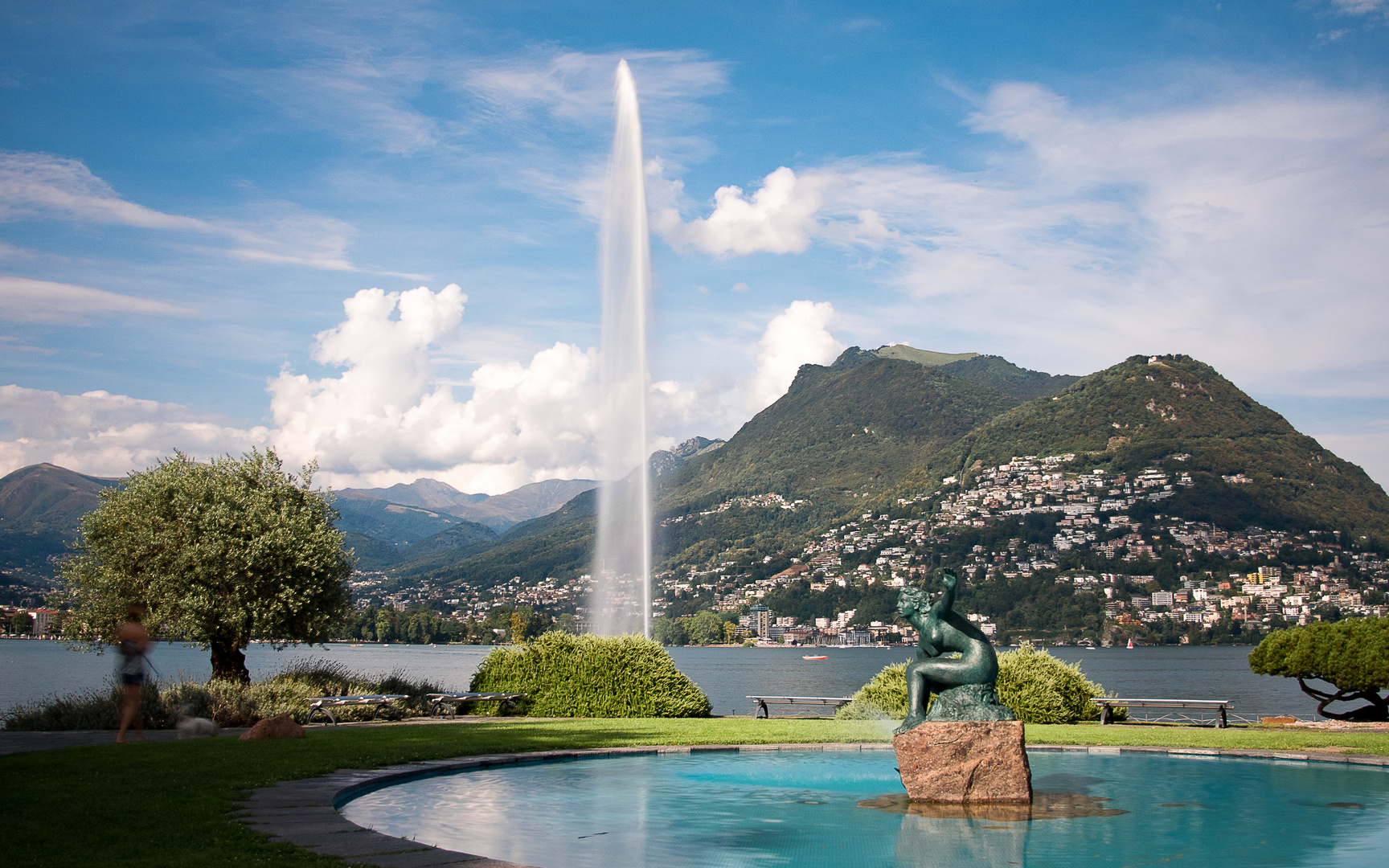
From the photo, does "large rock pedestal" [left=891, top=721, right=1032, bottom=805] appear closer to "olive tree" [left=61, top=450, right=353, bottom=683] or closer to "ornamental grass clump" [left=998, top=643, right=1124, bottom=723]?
"ornamental grass clump" [left=998, top=643, right=1124, bottom=723]

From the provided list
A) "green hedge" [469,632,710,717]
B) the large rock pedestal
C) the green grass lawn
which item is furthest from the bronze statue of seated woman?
"green hedge" [469,632,710,717]

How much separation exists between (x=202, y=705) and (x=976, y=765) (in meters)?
15.3

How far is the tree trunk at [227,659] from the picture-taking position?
23.3m

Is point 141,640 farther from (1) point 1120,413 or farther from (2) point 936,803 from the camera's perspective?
(1) point 1120,413

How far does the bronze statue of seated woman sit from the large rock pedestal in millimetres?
201

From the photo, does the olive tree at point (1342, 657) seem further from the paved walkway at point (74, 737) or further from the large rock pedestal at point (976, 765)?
the paved walkway at point (74, 737)

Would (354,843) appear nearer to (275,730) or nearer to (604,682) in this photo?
(275,730)

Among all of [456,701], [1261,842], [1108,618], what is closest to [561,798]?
[1261,842]

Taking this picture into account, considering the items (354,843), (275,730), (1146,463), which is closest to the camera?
(354,843)

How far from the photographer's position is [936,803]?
11.1 meters

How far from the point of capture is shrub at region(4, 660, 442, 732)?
1805 cm

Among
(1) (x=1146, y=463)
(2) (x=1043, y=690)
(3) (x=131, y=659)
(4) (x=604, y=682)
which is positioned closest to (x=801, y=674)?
(4) (x=604, y=682)

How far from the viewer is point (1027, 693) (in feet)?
70.3

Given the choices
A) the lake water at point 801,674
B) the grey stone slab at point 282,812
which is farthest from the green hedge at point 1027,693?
the lake water at point 801,674
